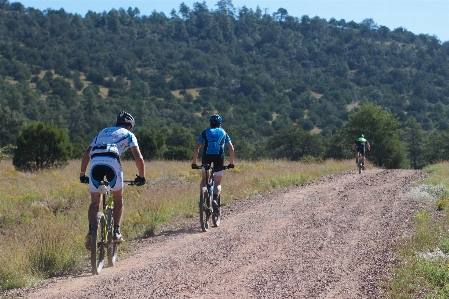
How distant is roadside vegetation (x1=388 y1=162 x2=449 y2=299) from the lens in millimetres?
5324

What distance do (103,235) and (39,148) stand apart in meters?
21.4

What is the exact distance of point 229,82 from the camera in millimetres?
145875

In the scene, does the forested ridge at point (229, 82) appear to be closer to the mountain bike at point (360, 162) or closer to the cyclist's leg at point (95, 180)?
the mountain bike at point (360, 162)

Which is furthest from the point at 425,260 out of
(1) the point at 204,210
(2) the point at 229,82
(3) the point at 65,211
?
(2) the point at 229,82

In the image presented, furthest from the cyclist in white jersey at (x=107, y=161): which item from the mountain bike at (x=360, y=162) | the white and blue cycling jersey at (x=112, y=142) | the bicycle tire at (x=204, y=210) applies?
the mountain bike at (x=360, y=162)

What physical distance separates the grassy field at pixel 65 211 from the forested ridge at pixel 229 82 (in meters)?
26.6

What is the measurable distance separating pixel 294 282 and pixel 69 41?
185 metres

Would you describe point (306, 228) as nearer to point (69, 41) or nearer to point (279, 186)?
point (279, 186)

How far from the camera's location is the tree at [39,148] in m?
26.2

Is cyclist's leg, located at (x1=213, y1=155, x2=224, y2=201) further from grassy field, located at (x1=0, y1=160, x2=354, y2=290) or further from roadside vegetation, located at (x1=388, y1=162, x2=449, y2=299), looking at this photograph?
roadside vegetation, located at (x1=388, y1=162, x2=449, y2=299)

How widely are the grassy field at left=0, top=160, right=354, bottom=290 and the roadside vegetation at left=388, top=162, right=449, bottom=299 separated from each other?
4000mm

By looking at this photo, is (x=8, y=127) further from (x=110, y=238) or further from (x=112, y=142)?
(x=112, y=142)

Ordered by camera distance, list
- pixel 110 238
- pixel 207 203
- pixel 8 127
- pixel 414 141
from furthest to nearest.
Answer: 1. pixel 414 141
2. pixel 8 127
3. pixel 207 203
4. pixel 110 238

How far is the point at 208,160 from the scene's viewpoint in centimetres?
951
